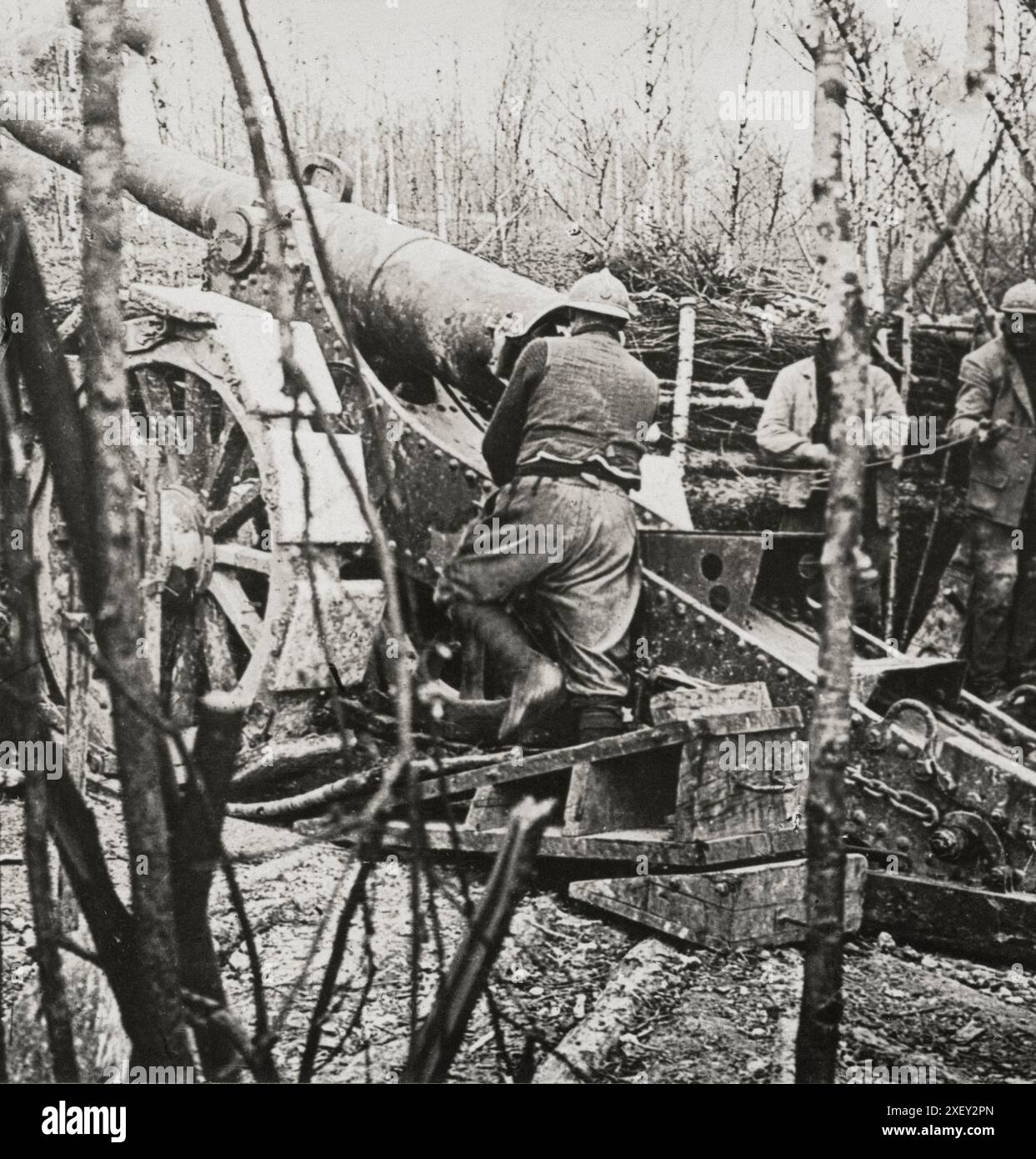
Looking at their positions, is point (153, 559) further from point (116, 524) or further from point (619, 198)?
point (116, 524)

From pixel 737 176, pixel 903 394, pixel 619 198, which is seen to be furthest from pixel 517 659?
pixel 903 394

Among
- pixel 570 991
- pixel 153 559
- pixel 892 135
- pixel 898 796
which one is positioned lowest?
pixel 570 991

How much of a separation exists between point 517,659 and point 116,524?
1773mm

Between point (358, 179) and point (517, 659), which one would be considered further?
point (358, 179)

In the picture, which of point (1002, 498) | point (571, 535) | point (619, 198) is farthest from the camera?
point (1002, 498)

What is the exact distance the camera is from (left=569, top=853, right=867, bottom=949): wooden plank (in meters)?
2.97

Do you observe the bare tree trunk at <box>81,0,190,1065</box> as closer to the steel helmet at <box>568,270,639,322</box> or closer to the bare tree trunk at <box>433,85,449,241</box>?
the bare tree trunk at <box>433,85,449,241</box>

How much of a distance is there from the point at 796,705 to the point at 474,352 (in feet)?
4.28

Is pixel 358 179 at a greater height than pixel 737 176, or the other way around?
pixel 358 179

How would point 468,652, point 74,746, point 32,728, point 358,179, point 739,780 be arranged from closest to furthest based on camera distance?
point 32,728 → point 74,746 → point 739,780 → point 468,652 → point 358,179

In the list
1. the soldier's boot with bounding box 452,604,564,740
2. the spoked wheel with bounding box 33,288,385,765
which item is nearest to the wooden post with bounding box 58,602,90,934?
the spoked wheel with bounding box 33,288,385,765

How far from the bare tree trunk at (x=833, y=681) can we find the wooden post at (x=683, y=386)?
164 centimetres

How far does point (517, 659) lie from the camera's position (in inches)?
130
